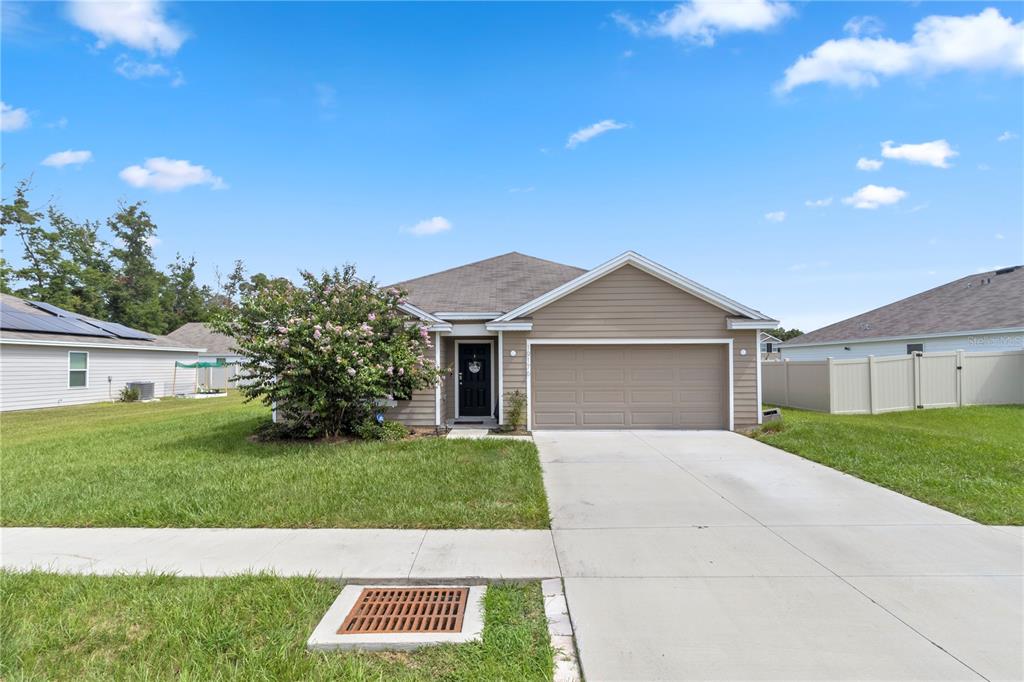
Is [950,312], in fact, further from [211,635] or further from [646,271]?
[211,635]

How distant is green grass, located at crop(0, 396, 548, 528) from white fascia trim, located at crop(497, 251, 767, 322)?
130 inches

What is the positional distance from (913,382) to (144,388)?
28502 millimetres

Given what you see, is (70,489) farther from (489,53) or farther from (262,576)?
(489,53)

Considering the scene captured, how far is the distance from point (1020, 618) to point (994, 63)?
1027 centimetres

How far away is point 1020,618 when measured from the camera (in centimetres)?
312

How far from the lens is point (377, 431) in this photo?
31.9 ft

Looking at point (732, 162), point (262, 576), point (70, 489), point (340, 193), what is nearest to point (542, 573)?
point (262, 576)

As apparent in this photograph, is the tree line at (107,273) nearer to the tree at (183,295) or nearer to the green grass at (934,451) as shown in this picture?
the tree at (183,295)

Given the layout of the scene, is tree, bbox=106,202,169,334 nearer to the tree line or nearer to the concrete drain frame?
the tree line

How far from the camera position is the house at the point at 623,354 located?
1099 cm

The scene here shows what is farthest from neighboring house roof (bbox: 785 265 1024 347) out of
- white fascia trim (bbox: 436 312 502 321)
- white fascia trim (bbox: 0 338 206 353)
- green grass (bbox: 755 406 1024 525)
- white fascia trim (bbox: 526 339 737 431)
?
white fascia trim (bbox: 0 338 206 353)

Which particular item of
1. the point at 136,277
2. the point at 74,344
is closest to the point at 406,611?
the point at 74,344

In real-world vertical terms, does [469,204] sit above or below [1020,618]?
above

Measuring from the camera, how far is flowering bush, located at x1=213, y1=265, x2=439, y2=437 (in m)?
8.49
